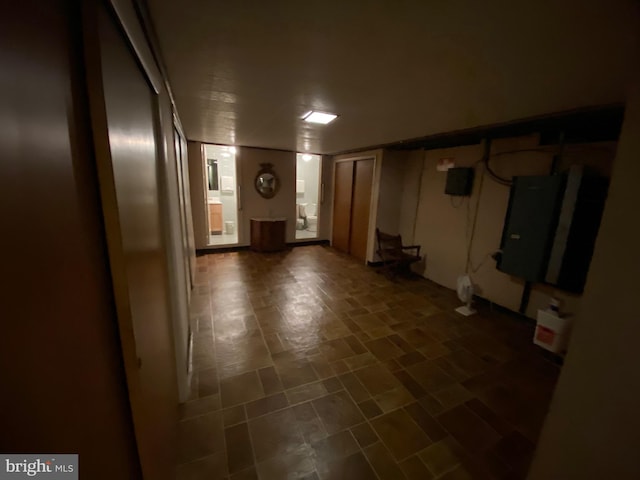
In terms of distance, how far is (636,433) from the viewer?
80 cm

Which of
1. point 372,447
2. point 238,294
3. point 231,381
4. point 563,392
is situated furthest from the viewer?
point 238,294

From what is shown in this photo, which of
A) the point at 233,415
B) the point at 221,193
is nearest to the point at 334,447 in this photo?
the point at 233,415

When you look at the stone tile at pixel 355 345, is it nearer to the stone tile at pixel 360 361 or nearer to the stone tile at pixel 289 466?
the stone tile at pixel 360 361

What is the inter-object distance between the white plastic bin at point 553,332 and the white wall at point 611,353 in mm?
2006

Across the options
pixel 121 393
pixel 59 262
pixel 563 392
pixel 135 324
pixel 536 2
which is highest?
pixel 536 2

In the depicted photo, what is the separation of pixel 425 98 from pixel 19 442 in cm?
267

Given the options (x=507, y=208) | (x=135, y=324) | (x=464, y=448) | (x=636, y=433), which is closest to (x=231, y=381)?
(x=135, y=324)

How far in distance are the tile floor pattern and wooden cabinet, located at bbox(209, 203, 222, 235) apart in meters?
3.65

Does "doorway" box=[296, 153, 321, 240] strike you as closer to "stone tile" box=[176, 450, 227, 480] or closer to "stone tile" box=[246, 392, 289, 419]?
"stone tile" box=[246, 392, 289, 419]

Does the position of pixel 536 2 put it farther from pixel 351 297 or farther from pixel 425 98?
pixel 351 297

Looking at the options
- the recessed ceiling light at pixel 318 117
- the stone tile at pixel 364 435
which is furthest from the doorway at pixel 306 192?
the stone tile at pixel 364 435

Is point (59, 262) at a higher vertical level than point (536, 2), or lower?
lower

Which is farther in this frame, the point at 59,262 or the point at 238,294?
the point at 238,294

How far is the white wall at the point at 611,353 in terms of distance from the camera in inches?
31.8
